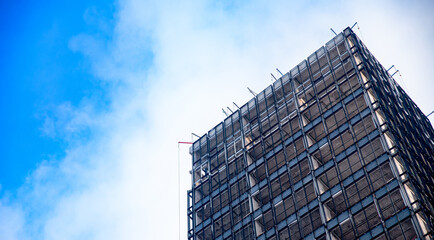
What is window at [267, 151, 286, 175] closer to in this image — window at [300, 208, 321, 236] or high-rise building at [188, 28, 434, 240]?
high-rise building at [188, 28, 434, 240]

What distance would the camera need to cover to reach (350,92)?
7919 centimetres

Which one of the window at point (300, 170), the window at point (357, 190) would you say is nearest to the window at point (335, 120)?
the window at point (300, 170)

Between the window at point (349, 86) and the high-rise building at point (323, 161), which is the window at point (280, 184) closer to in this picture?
the high-rise building at point (323, 161)

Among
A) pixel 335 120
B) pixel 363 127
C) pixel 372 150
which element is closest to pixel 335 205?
pixel 372 150

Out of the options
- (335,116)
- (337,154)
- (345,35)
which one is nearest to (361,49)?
(345,35)

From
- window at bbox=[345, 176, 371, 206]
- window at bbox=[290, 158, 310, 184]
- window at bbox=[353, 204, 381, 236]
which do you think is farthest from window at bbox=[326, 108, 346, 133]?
window at bbox=[353, 204, 381, 236]

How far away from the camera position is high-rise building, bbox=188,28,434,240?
211ft

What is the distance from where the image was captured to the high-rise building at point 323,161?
64438 millimetres

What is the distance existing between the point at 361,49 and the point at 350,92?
840cm

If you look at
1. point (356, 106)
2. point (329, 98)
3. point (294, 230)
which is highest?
point (329, 98)

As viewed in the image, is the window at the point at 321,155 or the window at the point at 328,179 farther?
the window at the point at 321,155

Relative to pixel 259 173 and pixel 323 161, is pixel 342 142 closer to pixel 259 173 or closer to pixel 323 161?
pixel 323 161

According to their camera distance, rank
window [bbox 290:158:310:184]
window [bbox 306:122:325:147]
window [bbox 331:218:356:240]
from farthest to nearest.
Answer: window [bbox 306:122:325:147]
window [bbox 290:158:310:184]
window [bbox 331:218:356:240]

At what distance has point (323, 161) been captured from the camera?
7456 cm
